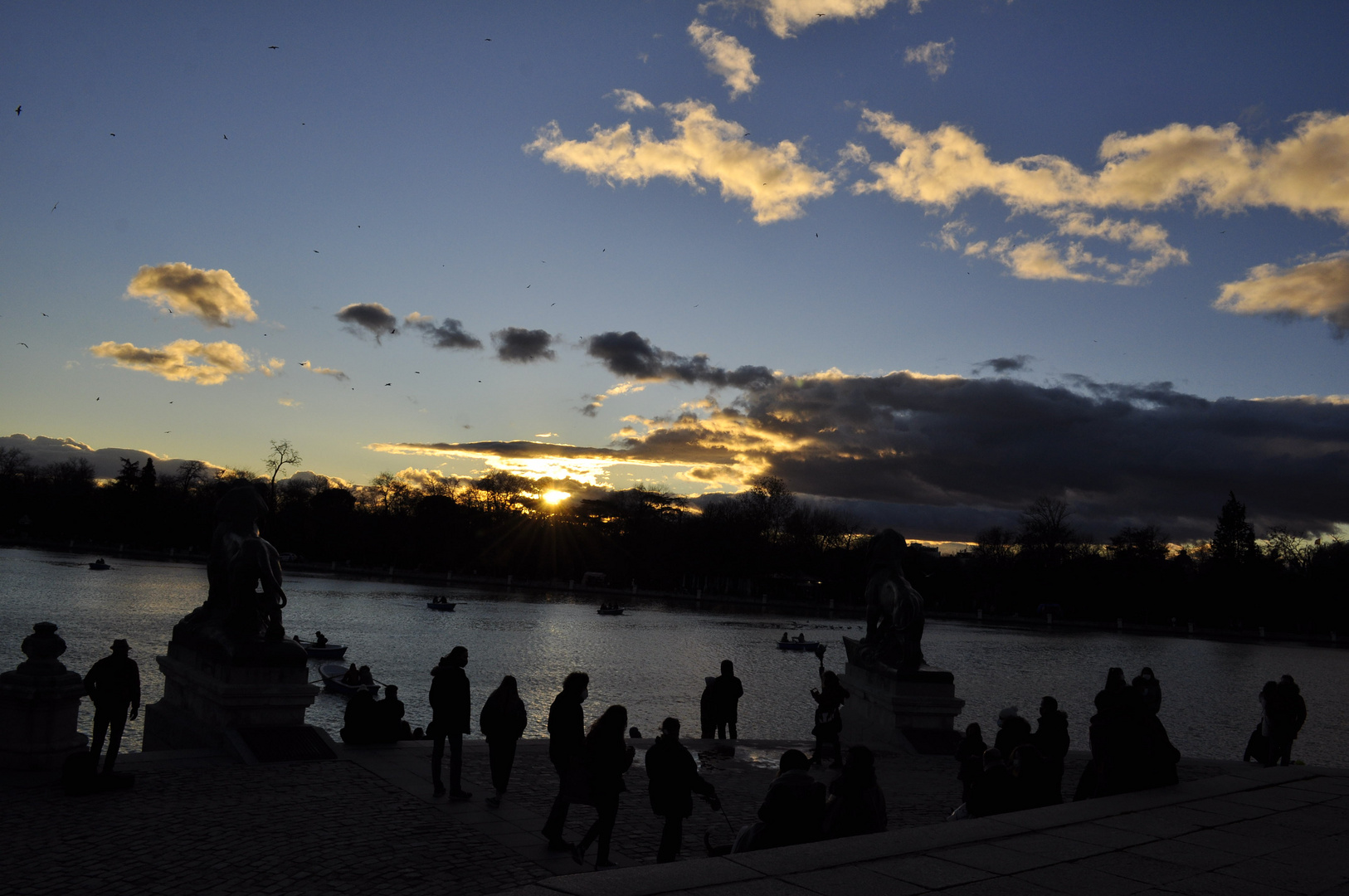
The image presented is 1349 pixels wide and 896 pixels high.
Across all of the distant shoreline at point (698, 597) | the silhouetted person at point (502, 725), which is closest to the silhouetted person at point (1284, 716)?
the silhouetted person at point (502, 725)

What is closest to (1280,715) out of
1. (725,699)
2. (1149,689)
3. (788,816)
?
(1149,689)

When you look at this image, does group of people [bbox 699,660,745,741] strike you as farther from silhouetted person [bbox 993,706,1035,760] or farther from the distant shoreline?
the distant shoreline

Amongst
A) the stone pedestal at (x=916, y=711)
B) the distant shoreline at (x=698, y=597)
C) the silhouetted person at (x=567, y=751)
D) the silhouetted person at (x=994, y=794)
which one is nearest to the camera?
the silhouetted person at (x=567, y=751)

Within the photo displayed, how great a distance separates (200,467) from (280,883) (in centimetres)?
14758

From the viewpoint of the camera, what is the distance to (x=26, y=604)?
1807 inches

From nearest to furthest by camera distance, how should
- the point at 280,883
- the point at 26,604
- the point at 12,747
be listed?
1. the point at 280,883
2. the point at 12,747
3. the point at 26,604

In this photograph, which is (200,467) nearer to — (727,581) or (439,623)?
(727,581)

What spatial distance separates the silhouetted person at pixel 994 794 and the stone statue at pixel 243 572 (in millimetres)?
9499

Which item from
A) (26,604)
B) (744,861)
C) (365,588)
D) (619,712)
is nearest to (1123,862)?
(744,861)

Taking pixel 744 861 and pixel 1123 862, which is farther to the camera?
pixel 1123 862

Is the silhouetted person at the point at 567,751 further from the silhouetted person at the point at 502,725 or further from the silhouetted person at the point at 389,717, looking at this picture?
the silhouetted person at the point at 389,717

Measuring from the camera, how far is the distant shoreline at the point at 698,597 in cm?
8556

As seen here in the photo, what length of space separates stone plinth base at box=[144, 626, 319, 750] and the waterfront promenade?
27.9 inches

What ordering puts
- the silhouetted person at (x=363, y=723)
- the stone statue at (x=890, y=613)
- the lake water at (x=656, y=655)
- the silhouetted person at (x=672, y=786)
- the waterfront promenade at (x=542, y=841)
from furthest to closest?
the lake water at (x=656, y=655) → the stone statue at (x=890, y=613) → the silhouetted person at (x=363, y=723) → the silhouetted person at (x=672, y=786) → the waterfront promenade at (x=542, y=841)
